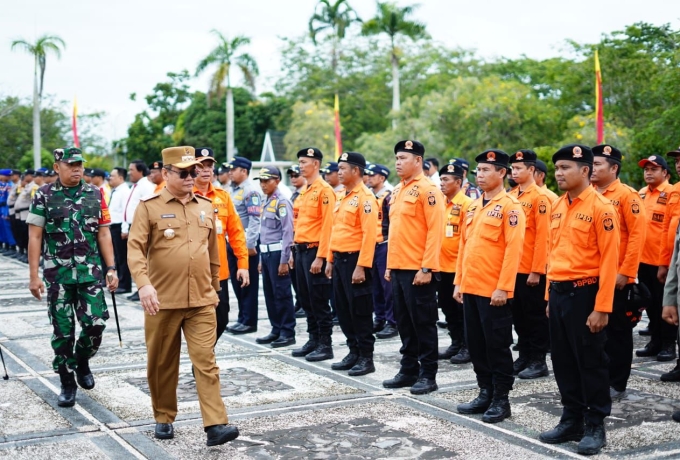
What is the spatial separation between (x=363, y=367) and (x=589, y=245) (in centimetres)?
291

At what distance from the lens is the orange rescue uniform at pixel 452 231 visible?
8734 millimetres

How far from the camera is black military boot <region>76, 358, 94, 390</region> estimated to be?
23.1 ft

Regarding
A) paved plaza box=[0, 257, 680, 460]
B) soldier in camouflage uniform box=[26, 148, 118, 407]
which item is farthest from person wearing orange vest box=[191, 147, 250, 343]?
soldier in camouflage uniform box=[26, 148, 118, 407]

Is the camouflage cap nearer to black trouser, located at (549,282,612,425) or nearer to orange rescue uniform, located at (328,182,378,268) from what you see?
orange rescue uniform, located at (328,182,378,268)

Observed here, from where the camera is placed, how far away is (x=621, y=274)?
6676mm

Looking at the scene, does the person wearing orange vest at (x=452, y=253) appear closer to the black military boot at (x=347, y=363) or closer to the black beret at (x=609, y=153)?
the black military boot at (x=347, y=363)

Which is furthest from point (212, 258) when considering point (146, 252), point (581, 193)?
point (581, 193)

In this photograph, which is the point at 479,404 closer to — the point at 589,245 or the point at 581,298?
the point at 581,298

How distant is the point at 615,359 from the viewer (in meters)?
6.88

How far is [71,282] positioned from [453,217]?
4.07 meters

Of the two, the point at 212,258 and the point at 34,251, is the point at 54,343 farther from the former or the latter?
the point at 212,258

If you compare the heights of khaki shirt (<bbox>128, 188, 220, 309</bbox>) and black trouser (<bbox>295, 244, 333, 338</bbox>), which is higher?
khaki shirt (<bbox>128, 188, 220, 309</bbox>)

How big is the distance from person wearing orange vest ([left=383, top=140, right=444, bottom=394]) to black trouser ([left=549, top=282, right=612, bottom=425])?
1.53 m

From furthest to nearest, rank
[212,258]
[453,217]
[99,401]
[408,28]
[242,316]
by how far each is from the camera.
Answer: [408,28], [242,316], [453,217], [99,401], [212,258]
